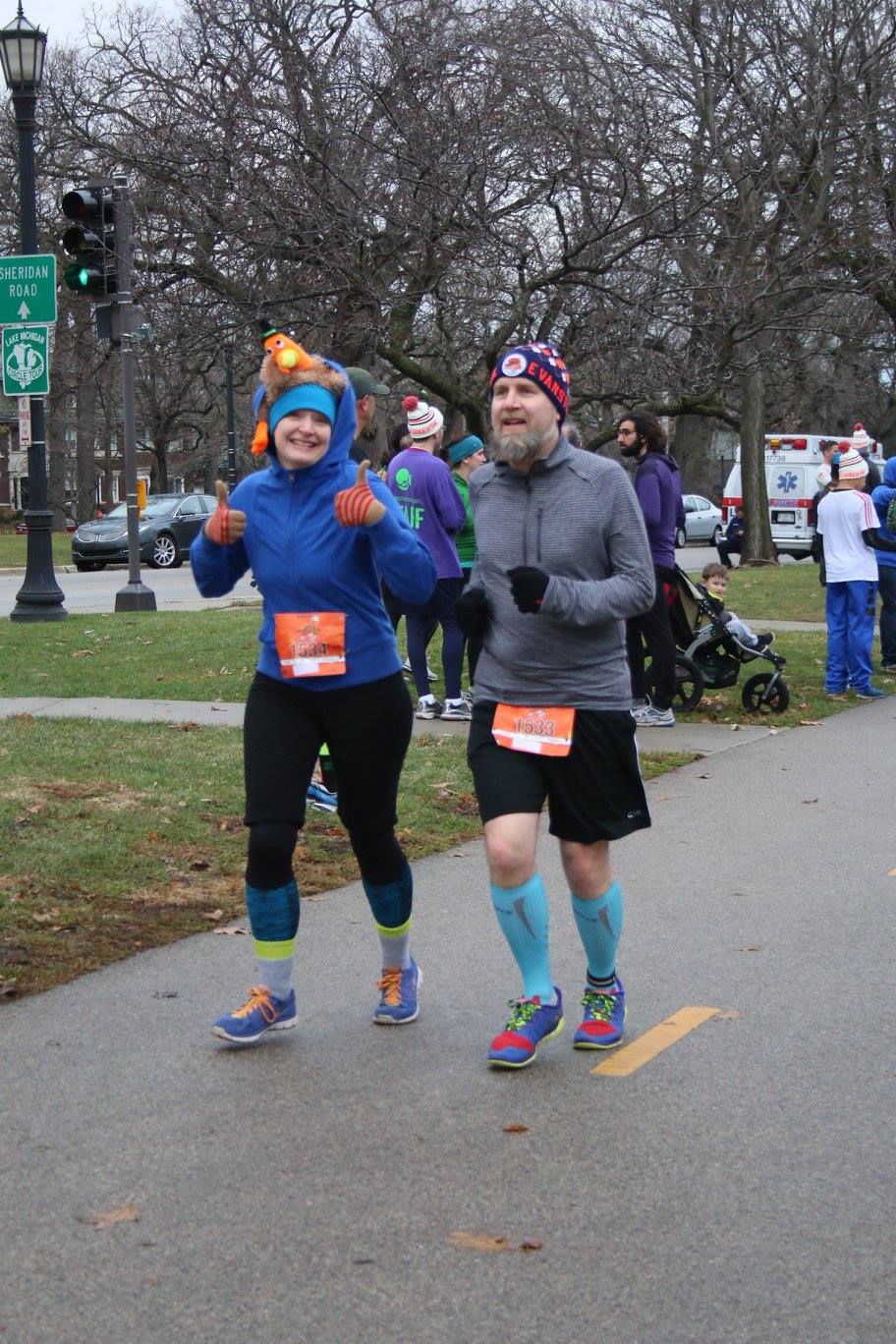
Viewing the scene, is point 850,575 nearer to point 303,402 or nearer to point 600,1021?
point 600,1021

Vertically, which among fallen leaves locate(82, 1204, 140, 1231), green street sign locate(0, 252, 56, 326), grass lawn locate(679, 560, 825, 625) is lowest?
fallen leaves locate(82, 1204, 140, 1231)

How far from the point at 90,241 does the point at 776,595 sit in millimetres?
9164

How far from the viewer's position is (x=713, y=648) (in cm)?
1196

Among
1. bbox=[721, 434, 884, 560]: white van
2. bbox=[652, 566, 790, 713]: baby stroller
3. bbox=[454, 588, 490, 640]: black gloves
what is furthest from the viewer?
bbox=[721, 434, 884, 560]: white van

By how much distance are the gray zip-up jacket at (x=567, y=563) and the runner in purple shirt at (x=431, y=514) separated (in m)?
5.85

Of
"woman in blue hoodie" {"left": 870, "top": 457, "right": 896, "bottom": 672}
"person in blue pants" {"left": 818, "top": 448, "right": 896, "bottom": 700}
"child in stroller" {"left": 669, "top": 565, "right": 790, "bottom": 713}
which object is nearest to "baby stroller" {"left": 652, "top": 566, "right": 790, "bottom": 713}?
"child in stroller" {"left": 669, "top": 565, "right": 790, "bottom": 713}

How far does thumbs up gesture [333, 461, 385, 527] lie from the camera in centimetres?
468

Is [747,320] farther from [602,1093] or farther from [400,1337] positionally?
[400,1337]

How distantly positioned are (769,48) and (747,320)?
7.66 metres

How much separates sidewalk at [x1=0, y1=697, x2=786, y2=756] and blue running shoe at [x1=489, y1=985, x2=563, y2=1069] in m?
5.70

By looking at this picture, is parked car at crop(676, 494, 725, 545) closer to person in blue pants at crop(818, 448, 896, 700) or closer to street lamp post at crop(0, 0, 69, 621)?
street lamp post at crop(0, 0, 69, 621)

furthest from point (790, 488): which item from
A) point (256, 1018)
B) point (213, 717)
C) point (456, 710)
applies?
point (256, 1018)

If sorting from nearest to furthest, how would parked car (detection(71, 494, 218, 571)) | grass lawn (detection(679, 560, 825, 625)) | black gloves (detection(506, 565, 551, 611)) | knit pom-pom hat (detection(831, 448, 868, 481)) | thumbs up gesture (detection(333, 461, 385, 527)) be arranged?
black gloves (detection(506, 565, 551, 611)) → thumbs up gesture (detection(333, 461, 385, 527)) → knit pom-pom hat (detection(831, 448, 868, 481)) → grass lawn (detection(679, 560, 825, 625)) → parked car (detection(71, 494, 218, 571))

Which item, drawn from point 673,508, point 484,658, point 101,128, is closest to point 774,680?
point 673,508
